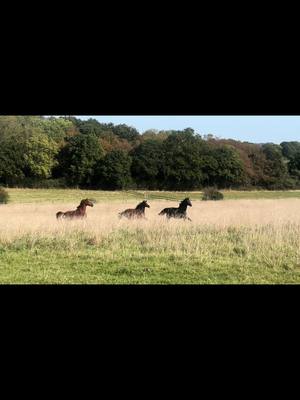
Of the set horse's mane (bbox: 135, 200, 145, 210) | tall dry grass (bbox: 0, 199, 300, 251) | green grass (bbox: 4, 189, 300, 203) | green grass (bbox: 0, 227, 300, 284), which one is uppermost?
green grass (bbox: 4, 189, 300, 203)

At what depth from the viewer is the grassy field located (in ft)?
17.4

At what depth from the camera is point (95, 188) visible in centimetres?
647

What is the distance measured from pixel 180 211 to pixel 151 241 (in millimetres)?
893

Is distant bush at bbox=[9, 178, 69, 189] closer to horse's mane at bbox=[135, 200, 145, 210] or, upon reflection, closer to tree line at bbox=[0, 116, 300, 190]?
tree line at bbox=[0, 116, 300, 190]

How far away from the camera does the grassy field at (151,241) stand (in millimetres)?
5289

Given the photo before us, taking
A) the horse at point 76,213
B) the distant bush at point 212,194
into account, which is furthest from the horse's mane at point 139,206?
the distant bush at point 212,194

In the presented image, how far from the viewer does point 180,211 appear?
710 centimetres

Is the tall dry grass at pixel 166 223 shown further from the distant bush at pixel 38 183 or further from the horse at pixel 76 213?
the distant bush at pixel 38 183

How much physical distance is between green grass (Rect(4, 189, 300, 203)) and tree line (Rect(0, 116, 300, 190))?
11 centimetres

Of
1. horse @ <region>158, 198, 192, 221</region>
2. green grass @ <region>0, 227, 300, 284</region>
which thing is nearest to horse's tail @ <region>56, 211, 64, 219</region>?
green grass @ <region>0, 227, 300, 284</region>
